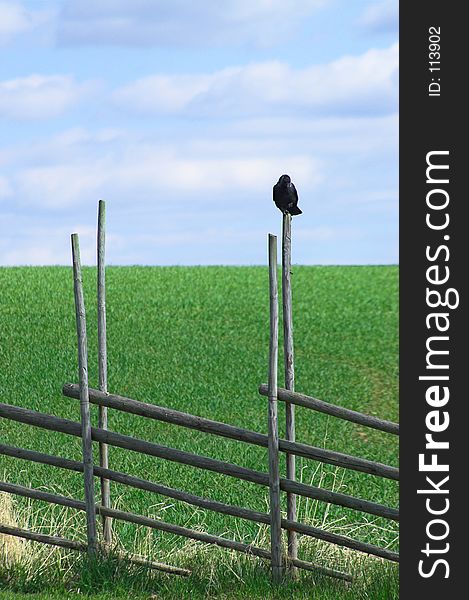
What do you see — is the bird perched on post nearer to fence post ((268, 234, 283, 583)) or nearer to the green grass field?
fence post ((268, 234, 283, 583))

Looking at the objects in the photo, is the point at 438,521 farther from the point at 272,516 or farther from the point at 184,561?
the point at 184,561

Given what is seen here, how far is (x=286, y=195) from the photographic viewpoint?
653 cm

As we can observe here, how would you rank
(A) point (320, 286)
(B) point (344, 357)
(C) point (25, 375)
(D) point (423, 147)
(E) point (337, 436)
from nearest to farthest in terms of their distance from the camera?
(D) point (423, 147), (E) point (337, 436), (C) point (25, 375), (B) point (344, 357), (A) point (320, 286)

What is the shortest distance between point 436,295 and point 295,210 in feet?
5.04

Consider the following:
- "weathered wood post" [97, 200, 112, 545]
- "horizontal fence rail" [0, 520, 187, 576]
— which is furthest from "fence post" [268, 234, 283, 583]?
"weathered wood post" [97, 200, 112, 545]

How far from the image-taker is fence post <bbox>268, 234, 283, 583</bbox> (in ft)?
20.3

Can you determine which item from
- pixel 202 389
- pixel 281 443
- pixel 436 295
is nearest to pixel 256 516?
pixel 281 443

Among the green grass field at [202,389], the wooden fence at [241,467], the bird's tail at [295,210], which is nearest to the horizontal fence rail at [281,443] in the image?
the wooden fence at [241,467]

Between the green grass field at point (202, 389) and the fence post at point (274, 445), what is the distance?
16cm

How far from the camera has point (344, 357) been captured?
1909cm

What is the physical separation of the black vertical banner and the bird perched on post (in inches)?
49.5

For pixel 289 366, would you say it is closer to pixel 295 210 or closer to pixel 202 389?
pixel 295 210

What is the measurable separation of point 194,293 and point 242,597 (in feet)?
59.7

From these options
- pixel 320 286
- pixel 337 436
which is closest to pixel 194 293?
pixel 320 286
